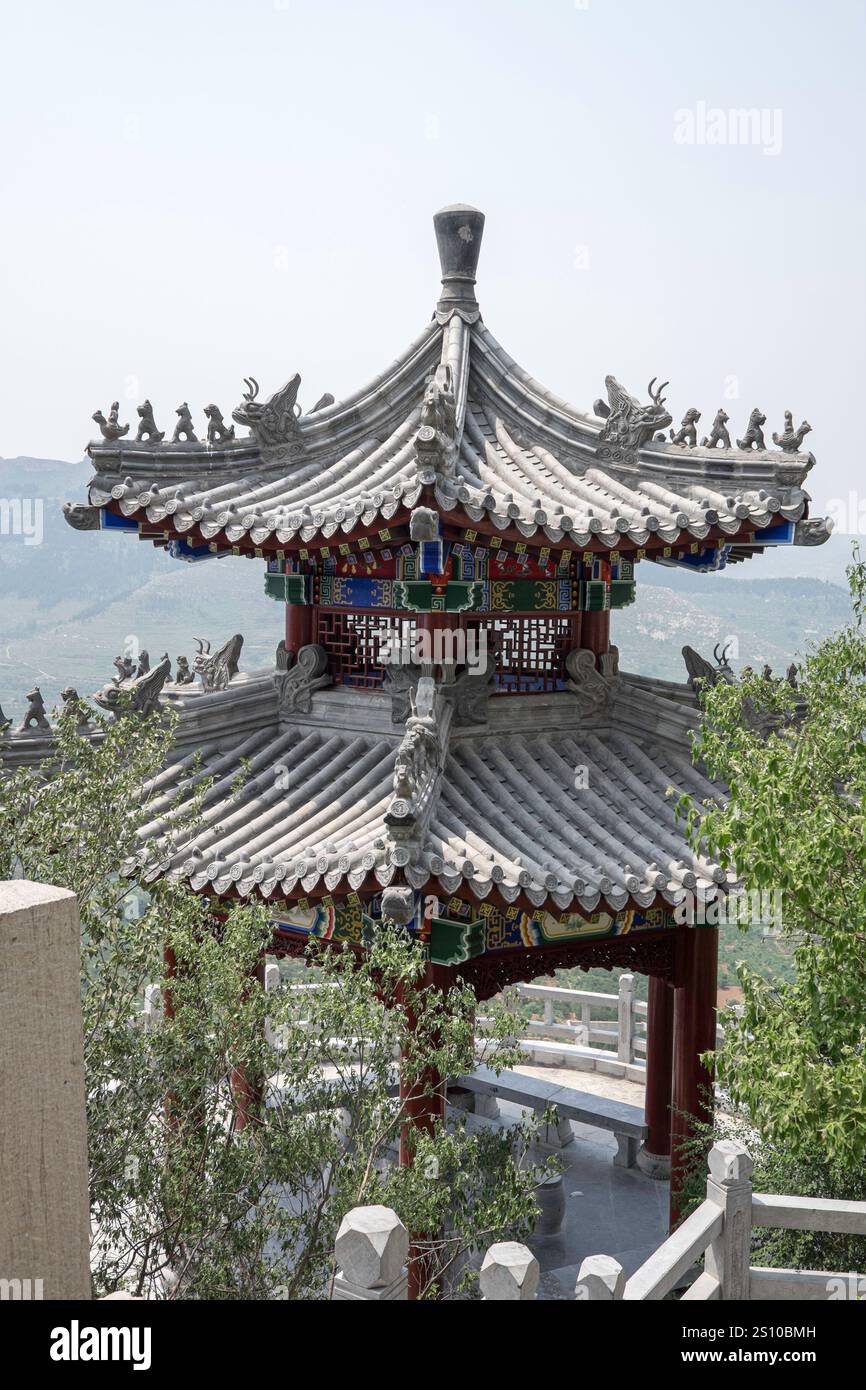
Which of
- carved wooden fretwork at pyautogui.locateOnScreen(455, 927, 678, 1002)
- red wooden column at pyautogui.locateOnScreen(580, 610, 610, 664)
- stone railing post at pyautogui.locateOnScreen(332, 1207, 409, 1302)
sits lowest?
carved wooden fretwork at pyautogui.locateOnScreen(455, 927, 678, 1002)

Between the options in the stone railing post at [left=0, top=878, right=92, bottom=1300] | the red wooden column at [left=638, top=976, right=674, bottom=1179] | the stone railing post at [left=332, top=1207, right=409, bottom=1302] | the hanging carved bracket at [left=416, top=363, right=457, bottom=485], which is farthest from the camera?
the red wooden column at [left=638, top=976, right=674, bottom=1179]

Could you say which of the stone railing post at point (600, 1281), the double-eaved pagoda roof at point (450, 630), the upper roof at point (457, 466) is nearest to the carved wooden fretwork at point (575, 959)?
the double-eaved pagoda roof at point (450, 630)

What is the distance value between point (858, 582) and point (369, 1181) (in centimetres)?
431

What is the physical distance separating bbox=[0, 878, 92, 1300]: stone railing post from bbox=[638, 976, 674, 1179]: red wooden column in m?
9.08

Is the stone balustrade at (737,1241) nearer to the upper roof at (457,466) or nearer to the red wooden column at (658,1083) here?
the upper roof at (457,466)

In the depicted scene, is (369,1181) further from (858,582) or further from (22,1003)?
(858,582)

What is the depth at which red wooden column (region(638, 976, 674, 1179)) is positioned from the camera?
1196cm

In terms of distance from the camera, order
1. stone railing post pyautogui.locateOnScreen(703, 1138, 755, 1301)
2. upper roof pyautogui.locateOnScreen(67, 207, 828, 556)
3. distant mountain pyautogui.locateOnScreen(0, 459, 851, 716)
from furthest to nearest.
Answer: distant mountain pyautogui.locateOnScreen(0, 459, 851, 716) < upper roof pyautogui.locateOnScreen(67, 207, 828, 556) < stone railing post pyautogui.locateOnScreen(703, 1138, 755, 1301)

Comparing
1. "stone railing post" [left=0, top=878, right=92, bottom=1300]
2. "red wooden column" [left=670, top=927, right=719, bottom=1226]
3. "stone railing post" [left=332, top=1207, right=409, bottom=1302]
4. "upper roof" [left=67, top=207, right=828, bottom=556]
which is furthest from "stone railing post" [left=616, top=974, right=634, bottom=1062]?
"stone railing post" [left=0, top=878, right=92, bottom=1300]

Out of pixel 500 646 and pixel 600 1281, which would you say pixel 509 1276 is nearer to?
pixel 600 1281

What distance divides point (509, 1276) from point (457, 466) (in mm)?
5917

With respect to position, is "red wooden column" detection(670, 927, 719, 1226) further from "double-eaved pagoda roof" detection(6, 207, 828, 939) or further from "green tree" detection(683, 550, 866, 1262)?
"green tree" detection(683, 550, 866, 1262)

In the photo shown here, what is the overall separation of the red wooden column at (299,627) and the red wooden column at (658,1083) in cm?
474
